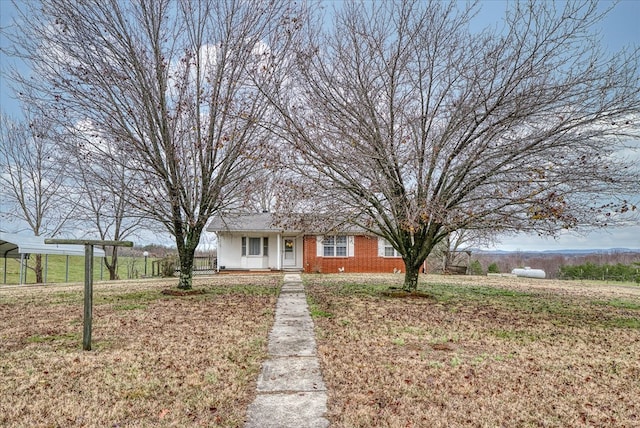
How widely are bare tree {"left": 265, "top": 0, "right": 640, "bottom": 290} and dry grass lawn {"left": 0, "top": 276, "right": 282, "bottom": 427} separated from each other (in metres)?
3.99

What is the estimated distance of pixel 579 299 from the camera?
12859mm

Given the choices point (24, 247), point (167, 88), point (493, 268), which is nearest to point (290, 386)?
point (167, 88)

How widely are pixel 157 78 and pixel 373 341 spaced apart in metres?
8.60

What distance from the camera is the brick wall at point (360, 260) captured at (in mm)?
23250

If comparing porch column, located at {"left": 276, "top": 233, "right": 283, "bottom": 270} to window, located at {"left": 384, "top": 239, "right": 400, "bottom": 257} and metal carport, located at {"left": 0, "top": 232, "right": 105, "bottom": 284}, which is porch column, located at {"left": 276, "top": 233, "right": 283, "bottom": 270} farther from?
metal carport, located at {"left": 0, "top": 232, "right": 105, "bottom": 284}

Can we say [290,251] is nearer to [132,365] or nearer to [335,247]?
[335,247]

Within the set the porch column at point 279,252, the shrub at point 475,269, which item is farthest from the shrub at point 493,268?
the porch column at point 279,252

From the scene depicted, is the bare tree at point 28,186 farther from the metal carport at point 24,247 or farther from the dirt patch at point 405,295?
the dirt patch at point 405,295

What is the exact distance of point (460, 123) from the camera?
959 cm

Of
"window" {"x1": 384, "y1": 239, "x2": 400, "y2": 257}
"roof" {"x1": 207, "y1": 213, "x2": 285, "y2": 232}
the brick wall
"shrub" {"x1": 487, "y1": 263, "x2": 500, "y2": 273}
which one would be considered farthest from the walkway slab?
"shrub" {"x1": 487, "y1": 263, "x2": 500, "y2": 273}

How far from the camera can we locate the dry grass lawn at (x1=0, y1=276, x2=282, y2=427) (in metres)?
3.68

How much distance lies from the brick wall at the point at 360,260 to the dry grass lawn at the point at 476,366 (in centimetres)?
1335

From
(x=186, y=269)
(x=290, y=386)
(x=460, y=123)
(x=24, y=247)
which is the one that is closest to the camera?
(x=290, y=386)

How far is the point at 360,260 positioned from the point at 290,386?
63.3ft
